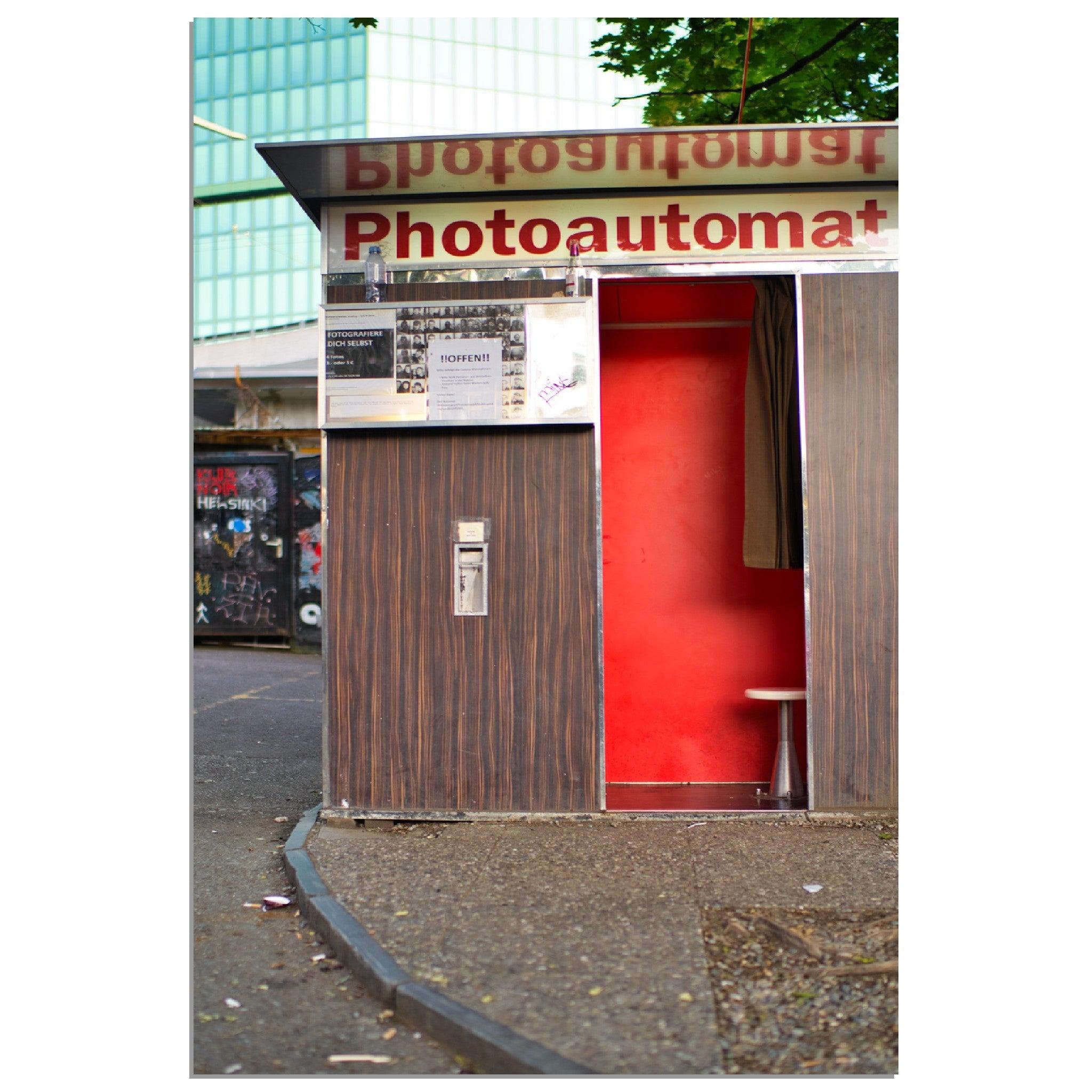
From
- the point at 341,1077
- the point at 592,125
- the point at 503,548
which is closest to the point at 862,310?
the point at 592,125

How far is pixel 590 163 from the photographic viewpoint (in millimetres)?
5652

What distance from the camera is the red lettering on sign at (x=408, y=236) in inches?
243

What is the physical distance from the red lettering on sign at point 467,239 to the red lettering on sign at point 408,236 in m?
0.07

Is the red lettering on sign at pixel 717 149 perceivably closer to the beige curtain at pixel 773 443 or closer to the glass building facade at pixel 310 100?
the beige curtain at pixel 773 443

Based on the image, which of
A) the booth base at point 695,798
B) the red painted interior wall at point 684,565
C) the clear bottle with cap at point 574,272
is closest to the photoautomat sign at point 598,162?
the clear bottle with cap at point 574,272

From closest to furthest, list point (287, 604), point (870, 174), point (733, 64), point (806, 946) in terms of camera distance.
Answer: point (806, 946), point (870, 174), point (733, 64), point (287, 604)

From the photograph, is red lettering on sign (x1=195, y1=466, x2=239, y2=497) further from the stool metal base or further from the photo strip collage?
the stool metal base

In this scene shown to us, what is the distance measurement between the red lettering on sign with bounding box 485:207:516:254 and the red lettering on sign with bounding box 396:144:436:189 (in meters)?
0.49

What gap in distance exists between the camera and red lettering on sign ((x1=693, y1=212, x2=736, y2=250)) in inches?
241

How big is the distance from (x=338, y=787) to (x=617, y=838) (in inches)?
60.1

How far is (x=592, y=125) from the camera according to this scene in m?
5.43

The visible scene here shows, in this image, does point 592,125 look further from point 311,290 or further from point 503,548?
point 311,290

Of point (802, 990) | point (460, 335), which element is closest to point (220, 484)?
point (460, 335)

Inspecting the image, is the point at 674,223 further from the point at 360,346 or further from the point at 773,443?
the point at 360,346
